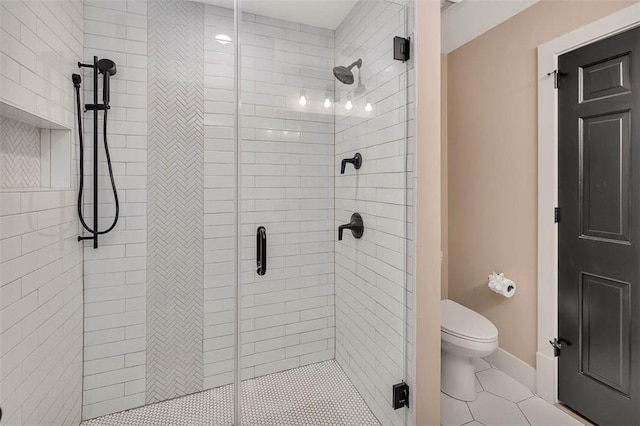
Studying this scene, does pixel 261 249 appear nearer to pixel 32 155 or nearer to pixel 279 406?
pixel 279 406

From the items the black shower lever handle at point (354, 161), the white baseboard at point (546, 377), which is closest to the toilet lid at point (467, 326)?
the white baseboard at point (546, 377)

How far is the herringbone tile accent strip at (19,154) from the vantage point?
1.24m

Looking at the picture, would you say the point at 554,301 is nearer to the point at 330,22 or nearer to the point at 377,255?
the point at 377,255

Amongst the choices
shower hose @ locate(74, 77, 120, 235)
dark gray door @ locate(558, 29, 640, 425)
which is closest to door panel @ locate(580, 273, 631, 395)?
dark gray door @ locate(558, 29, 640, 425)

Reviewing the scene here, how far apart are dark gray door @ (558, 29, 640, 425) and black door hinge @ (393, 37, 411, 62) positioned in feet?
3.43

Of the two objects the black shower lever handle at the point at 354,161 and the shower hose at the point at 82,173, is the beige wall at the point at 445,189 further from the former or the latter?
the shower hose at the point at 82,173

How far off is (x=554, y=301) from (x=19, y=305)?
2663mm

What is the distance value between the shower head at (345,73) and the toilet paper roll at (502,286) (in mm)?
1657

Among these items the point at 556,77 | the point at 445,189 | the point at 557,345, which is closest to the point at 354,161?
the point at 556,77

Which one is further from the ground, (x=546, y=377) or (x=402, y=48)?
(x=402, y=48)

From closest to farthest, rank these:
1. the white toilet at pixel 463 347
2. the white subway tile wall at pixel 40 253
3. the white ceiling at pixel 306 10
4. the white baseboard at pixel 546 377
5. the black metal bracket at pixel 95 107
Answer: the white subway tile wall at pixel 40 253, the white ceiling at pixel 306 10, the black metal bracket at pixel 95 107, the white toilet at pixel 463 347, the white baseboard at pixel 546 377

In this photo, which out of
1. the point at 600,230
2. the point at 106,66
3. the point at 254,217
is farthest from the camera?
the point at 600,230

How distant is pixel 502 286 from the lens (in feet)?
7.04

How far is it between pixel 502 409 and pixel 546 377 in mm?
357
